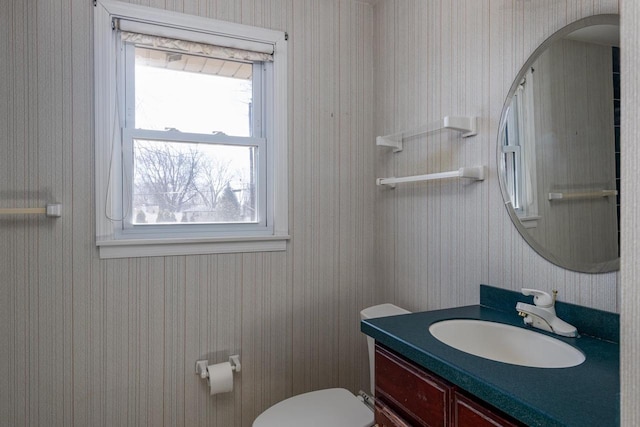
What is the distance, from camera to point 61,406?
1.67 m

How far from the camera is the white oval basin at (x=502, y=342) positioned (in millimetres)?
1145

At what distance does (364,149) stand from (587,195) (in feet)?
4.21

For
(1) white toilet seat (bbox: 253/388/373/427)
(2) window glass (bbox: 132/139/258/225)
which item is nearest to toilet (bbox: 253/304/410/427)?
(1) white toilet seat (bbox: 253/388/373/427)

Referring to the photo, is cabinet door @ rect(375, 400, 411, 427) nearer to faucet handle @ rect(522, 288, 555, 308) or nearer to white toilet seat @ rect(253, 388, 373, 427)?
white toilet seat @ rect(253, 388, 373, 427)

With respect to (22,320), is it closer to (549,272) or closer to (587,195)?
(549,272)

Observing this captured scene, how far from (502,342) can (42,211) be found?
73.3 inches

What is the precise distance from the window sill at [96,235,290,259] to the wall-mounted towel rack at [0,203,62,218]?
21cm

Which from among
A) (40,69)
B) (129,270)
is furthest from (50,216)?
(40,69)

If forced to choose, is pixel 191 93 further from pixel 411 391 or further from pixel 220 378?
pixel 411 391

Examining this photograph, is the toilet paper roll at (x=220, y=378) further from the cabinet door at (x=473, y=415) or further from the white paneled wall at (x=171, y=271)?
the cabinet door at (x=473, y=415)

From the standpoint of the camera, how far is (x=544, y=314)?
3.94 ft

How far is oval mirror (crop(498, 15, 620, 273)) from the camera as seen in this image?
1.12 m

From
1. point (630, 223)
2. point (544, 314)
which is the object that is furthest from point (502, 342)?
point (630, 223)

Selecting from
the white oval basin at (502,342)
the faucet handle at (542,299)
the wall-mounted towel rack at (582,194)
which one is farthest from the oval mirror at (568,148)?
the white oval basin at (502,342)
